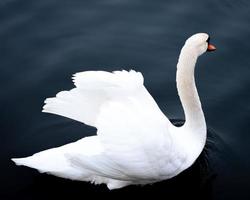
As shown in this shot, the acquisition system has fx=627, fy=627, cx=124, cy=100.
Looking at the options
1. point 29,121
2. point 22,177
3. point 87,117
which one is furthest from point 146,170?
point 29,121

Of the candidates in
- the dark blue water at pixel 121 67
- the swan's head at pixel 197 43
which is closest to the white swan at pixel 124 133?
the swan's head at pixel 197 43

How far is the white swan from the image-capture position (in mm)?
6230

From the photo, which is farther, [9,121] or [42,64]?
[42,64]

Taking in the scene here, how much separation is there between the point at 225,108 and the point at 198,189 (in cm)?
139

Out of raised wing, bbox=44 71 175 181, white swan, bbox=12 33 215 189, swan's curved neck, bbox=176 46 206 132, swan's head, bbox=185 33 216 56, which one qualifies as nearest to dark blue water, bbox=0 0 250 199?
white swan, bbox=12 33 215 189

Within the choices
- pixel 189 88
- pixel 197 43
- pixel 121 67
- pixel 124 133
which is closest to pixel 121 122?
pixel 124 133

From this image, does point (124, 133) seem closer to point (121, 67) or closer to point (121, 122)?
point (121, 122)

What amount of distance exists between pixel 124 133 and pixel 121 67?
268 cm

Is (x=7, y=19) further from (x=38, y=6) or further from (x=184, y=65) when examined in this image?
(x=184, y=65)

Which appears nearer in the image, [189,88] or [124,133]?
[124,133]

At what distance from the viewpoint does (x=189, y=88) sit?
6844mm

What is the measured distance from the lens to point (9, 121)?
780 centimetres

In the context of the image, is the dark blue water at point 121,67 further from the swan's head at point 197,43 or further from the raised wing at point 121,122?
the swan's head at point 197,43

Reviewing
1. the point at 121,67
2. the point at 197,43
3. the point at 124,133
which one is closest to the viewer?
the point at 124,133
